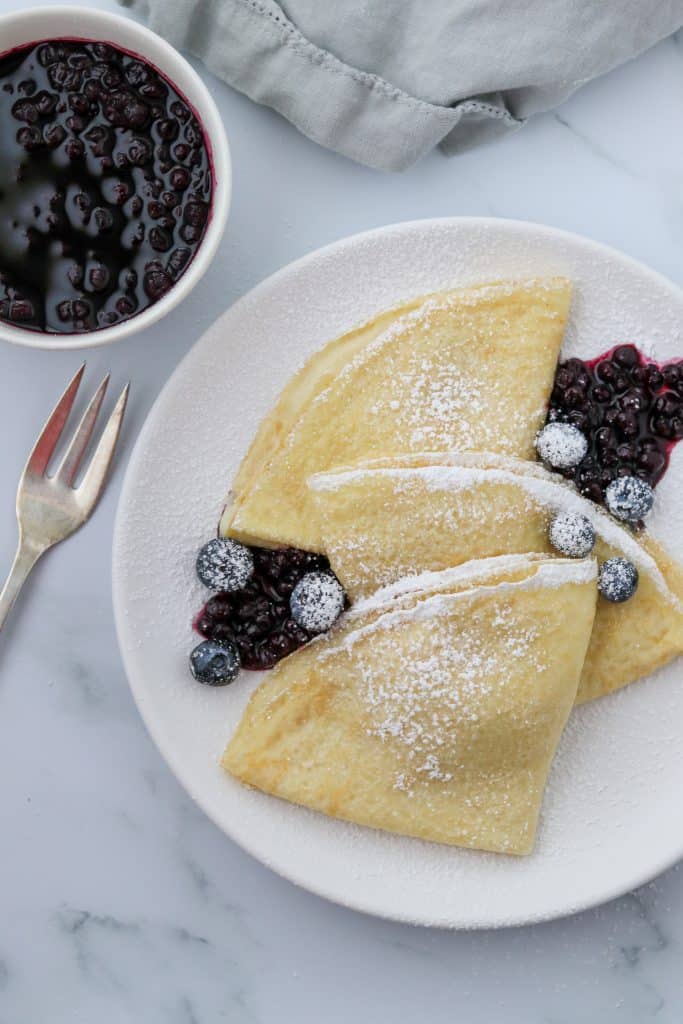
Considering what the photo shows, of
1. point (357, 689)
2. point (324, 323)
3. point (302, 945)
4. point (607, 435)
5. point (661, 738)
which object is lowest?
point (302, 945)

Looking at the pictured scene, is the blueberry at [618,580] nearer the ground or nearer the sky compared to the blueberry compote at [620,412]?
nearer the ground

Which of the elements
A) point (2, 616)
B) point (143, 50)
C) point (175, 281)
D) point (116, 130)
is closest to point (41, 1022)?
point (2, 616)

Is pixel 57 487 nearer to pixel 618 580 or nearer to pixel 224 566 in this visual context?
pixel 224 566

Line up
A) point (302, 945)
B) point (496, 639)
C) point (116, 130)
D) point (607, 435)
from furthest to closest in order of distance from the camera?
point (302, 945), point (607, 435), point (496, 639), point (116, 130)

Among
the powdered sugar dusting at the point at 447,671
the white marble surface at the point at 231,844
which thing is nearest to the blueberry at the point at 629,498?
the powdered sugar dusting at the point at 447,671

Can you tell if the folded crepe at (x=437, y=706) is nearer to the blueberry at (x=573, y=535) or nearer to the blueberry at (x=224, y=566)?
the blueberry at (x=573, y=535)

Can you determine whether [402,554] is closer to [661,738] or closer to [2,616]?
[661,738]
